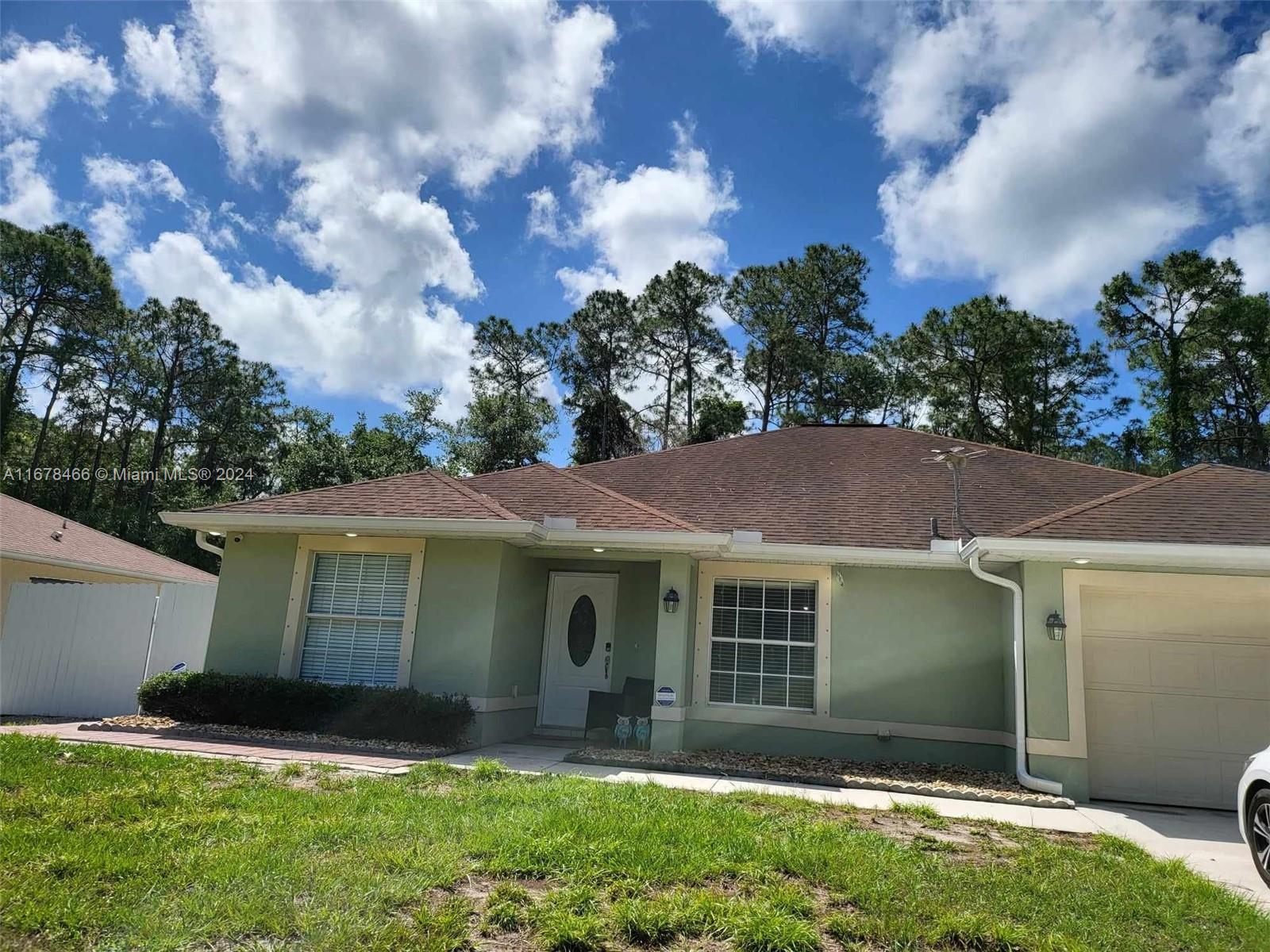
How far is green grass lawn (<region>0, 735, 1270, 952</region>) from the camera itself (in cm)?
317

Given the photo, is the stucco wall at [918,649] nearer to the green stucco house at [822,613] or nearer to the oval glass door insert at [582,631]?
the green stucco house at [822,613]

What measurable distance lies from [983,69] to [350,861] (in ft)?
37.6

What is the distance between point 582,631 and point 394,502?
10.4ft

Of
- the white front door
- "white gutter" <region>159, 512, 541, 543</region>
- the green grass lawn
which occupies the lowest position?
the green grass lawn

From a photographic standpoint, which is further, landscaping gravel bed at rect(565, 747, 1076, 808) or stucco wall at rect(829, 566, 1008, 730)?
stucco wall at rect(829, 566, 1008, 730)

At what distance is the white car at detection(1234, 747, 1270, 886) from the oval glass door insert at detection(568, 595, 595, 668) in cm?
738

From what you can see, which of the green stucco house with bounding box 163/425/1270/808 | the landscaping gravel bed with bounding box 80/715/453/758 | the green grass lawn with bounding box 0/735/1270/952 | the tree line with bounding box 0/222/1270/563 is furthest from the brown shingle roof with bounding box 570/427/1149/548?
the tree line with bounding box 0/222/1270/563

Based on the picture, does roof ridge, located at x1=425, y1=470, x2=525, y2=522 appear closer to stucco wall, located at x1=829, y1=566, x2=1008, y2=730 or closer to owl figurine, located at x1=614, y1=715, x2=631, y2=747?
owl figurine, located at x1=614, y1=715, x2=631, y2=747

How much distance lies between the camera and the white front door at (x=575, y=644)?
10688 millimetres

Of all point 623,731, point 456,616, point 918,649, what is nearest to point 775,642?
point 918,649

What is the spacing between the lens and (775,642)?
9914mm

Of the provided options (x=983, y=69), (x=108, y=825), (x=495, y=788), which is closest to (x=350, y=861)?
(x=108, y=825)

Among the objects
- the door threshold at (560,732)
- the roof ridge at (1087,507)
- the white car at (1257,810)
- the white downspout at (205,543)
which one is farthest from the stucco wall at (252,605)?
the white car at (1257,810)

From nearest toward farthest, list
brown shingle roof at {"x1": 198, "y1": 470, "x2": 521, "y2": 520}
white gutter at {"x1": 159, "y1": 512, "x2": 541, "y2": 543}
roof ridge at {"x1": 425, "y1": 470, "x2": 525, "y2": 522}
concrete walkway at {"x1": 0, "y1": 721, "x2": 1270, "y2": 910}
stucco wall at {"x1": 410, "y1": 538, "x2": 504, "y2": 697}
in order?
1. concrete walkway at {"x1": 0, "y1": 721, "x2": 1270, "y2": 910}
2. white gutter at {"x1": 159, "y1": 512, "x2": 541, "y2": 543}
3. stucco wall at {"x1": 410, "y1": 538, "x2": 504, "y2": 697}
4. roof ridge at {"x1": 425, "y1": 470, "x2": 525, "y2": 522}
5. brown shingle roof at {"x1": 198, "y1": 470, "x2": 521, "y2": 520}
